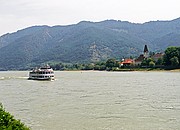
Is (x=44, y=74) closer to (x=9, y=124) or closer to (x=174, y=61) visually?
(x=174, y=61)

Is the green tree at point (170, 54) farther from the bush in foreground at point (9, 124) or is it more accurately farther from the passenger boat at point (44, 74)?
the bush in foreground at point (9, 124)

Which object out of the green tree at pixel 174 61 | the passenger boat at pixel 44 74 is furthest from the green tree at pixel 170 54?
the passenger boat at pixel 44 74

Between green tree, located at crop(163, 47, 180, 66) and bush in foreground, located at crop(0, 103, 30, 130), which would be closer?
bush in foreground, located at crop(0, 103, 30, 130)

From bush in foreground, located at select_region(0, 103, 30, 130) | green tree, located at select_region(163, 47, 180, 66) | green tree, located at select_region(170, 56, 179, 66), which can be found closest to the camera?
bush in foreground, located at select_region(0, 103, 30, 130)

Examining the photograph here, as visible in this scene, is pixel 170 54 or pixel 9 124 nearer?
pixel 9 124

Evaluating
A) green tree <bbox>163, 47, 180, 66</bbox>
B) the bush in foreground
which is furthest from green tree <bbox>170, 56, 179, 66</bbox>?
the bush in foreground

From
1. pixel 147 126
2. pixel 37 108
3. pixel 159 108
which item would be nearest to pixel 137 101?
pixel 159 108

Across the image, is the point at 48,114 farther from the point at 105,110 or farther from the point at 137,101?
the point at 137,101

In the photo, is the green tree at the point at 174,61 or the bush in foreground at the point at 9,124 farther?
the green tree at the point at 174,61

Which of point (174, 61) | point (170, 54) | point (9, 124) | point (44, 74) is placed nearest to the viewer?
point (9, 124)

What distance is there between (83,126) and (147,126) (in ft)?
13.7

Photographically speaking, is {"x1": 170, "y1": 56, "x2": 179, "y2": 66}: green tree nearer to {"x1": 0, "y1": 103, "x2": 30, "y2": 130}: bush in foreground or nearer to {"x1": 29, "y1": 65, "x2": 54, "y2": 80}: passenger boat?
{"x1": 29, "y1": 65, "x2": 54, "y2": 80}: passenger boat

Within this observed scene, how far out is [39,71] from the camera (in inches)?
3533

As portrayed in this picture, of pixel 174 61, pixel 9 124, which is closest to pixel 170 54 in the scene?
pixel 174 61
